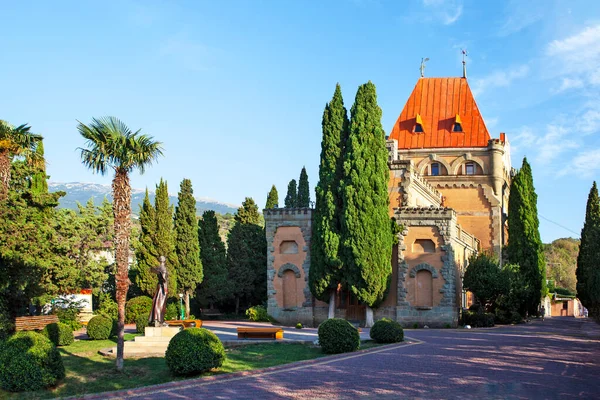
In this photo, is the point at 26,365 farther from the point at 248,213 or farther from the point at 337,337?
the point at 248,213

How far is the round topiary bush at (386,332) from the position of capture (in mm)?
24938

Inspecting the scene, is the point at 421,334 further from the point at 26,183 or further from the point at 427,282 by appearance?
the point at 26,183

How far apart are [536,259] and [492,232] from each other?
15.9 ft

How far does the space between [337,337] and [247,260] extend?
1031 inches

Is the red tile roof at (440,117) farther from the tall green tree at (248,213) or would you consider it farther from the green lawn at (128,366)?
the green lawn at (128,366)

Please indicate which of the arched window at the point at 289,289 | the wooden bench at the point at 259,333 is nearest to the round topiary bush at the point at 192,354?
the wooden bench at the point at 259,333

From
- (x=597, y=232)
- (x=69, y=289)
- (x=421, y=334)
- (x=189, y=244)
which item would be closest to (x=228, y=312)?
(x=189, y=244)

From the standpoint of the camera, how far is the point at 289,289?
1535 inches

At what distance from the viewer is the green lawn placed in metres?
16.5

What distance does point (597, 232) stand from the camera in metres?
28.2

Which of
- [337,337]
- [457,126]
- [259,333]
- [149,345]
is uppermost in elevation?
[457,126]

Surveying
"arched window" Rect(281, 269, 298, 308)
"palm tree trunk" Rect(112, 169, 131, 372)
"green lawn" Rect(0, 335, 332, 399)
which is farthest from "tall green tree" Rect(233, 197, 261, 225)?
"palm tree trunk" Rect(112, 169, 131, 372)

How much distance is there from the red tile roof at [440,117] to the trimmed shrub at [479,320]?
58.3ft

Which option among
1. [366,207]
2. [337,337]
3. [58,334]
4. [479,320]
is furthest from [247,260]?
[337,337]
